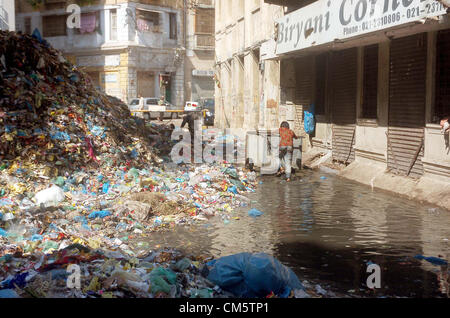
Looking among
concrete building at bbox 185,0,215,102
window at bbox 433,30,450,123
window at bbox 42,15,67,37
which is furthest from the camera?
concrete building at bbox 185,0,215,102

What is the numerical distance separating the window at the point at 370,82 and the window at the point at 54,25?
103ft

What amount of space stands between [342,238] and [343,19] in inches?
245

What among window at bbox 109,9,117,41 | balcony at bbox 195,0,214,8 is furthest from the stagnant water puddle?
balcony at bbox 195,0,214,8

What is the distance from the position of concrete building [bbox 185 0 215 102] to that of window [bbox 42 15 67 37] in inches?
380

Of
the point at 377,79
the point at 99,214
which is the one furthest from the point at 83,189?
the point at 377,79

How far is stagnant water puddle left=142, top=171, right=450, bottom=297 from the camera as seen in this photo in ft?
17.6

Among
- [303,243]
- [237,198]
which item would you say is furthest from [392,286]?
[237,198]

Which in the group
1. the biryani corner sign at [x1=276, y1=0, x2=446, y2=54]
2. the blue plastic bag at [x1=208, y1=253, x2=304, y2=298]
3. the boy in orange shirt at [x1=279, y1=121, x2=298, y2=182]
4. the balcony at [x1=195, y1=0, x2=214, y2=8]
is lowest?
the blue plastic bag at [x1=208, y1=253, x2=304, y2=298]

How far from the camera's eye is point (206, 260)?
568 centimetres

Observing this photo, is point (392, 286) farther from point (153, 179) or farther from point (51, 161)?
point (51, 161)

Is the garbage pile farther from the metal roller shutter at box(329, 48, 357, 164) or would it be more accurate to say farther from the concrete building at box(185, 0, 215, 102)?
the concrete building at box(185, 0, 215, 102)

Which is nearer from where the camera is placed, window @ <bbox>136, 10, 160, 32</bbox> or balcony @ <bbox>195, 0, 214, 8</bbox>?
window @ <bbox>136, 10, 160, 32</bbox>

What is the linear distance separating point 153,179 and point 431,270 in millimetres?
6597

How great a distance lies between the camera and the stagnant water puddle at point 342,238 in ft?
17.6
